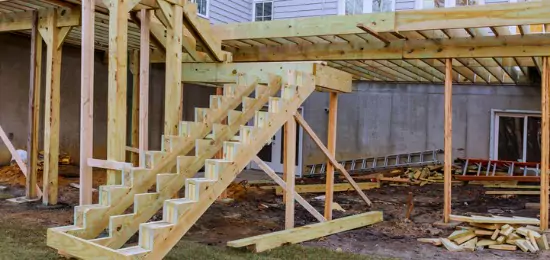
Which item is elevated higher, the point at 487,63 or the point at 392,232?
the point at 487,63

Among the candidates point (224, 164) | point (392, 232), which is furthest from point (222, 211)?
point (224, 164)

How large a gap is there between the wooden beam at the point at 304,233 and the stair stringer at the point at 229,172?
3.30ft

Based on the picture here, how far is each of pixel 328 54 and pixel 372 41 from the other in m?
0.88

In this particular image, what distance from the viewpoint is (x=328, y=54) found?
8906 millimetres

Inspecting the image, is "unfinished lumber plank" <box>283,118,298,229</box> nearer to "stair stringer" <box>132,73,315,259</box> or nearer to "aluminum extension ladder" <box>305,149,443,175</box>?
"stair stringer" <box>132,73,315,259</box>

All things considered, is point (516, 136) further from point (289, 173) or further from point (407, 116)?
point (289, 173)

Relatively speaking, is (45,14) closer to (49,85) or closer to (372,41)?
(49,85)

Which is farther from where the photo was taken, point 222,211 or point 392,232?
point 222,211

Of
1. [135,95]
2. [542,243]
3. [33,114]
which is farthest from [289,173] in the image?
[135,95]

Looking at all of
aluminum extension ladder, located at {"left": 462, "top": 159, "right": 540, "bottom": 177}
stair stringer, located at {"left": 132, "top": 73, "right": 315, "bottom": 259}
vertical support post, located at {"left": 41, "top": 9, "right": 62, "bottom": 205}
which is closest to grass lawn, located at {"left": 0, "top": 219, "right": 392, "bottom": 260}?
stair stringer, located at {"left": 132, "top": 73, "right": 315, "bottom": 259}

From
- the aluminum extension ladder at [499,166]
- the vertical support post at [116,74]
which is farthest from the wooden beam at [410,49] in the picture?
the aluminum extension ladder at [499,166]

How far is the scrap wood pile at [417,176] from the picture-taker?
12.2 metres

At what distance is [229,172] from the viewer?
5129mm

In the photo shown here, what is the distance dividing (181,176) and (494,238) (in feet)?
13.8
